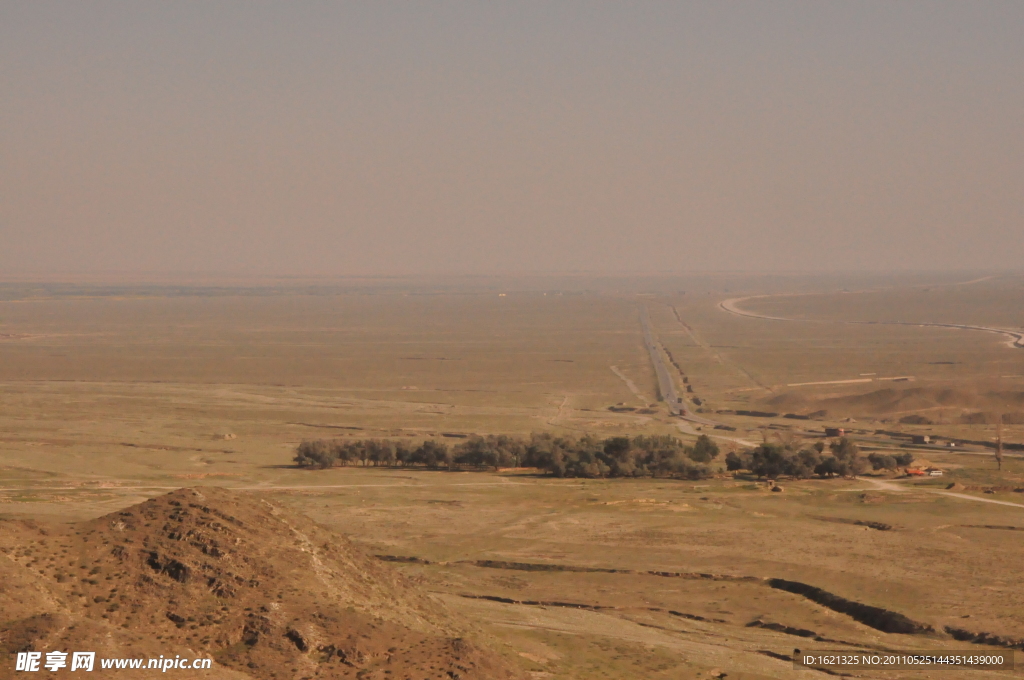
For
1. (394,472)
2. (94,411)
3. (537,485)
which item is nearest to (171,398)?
(94,411)

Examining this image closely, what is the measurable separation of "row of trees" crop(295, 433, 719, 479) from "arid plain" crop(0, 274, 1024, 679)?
193cm

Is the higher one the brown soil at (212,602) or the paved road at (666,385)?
the brown soil at (212,602)

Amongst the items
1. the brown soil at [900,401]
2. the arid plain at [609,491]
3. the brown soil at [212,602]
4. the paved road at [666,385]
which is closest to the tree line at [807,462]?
the arid plain at [609,491]

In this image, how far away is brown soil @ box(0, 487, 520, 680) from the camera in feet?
71.0

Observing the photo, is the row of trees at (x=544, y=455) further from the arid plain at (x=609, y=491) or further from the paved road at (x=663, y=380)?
the paved road at (x=663, y=380)

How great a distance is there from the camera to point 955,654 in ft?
99.9

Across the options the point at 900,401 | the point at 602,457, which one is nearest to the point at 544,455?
the point at 602,457

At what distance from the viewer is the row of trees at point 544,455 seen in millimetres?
63656

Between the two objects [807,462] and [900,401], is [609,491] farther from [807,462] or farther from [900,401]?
[900,401]

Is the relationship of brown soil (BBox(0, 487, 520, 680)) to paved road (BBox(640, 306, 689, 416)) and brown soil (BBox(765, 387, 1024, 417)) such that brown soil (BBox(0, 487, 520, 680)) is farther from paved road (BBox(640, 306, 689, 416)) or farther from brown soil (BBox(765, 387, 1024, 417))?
brown soil (BBox(765, 387, 1024, 417))

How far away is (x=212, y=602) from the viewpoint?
23.8 m

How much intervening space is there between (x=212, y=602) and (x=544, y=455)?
42.6 metres

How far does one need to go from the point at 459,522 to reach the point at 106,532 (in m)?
24.8

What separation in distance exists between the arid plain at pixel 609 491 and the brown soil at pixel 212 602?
4.05 feet
